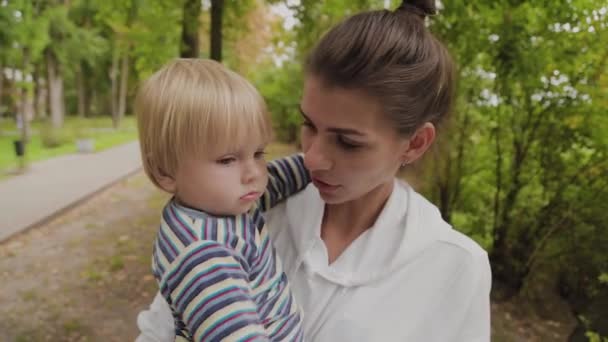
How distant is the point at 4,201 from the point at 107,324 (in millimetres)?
5304

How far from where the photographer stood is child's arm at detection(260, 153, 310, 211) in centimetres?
162

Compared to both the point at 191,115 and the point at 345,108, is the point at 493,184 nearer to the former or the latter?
the point at 345,108

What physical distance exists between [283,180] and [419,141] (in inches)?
20.6

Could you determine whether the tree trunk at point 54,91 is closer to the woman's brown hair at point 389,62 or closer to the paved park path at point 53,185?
the paved park path at point 53,185

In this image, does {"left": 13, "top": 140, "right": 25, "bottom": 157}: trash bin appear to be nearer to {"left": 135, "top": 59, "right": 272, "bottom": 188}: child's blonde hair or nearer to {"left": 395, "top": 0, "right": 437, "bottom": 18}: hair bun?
{"left": 135, "top": 59, "right": 272, "bottom": 188}: child's blonde hair

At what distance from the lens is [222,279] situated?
1.10 meters

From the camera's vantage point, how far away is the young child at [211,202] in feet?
3.61

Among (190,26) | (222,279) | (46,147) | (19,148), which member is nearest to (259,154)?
(222,279)

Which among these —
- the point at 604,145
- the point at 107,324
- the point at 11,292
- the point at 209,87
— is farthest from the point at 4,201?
the point at 604,145

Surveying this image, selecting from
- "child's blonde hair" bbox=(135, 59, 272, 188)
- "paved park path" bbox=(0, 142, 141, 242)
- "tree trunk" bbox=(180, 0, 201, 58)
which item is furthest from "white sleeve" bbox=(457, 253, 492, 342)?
"paved park path" bbox=(0, 142, 141, 242)

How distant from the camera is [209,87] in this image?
125cm

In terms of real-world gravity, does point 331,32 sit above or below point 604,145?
above

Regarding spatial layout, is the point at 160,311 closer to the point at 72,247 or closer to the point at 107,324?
the point at 107,324

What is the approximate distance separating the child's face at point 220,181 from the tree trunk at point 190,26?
421 centimetres
